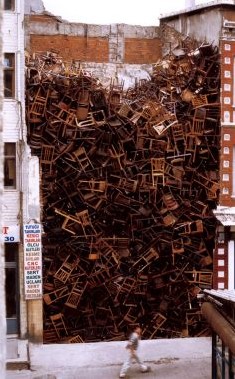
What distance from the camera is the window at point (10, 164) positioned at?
20.0m

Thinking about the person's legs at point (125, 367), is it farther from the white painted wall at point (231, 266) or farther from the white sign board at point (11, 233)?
the white painted wall at point (231, 266)

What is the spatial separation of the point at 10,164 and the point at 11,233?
2.07 meters

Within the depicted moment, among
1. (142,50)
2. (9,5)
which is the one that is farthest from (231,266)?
(9,5)

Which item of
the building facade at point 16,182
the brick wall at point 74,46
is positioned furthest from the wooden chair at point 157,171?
the brick wall at point 74,46

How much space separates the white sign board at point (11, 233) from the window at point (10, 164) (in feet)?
4.14

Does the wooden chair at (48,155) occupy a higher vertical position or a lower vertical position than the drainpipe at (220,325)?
higher

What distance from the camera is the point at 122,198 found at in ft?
69.2

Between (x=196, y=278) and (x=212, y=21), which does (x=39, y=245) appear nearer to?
(x=196, y=278)

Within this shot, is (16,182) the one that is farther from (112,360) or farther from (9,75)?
(112,360)

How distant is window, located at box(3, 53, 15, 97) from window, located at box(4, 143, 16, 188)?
5.20 ft

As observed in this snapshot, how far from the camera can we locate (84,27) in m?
23.6

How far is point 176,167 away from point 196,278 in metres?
3.62

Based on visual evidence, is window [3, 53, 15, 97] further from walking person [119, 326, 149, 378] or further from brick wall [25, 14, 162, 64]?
walking person [119, 326, 149, 378]

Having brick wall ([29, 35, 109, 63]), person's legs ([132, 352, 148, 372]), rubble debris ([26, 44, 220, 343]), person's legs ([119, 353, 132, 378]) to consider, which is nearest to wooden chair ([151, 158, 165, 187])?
rubble debris ([26, 44, 220, 343])
